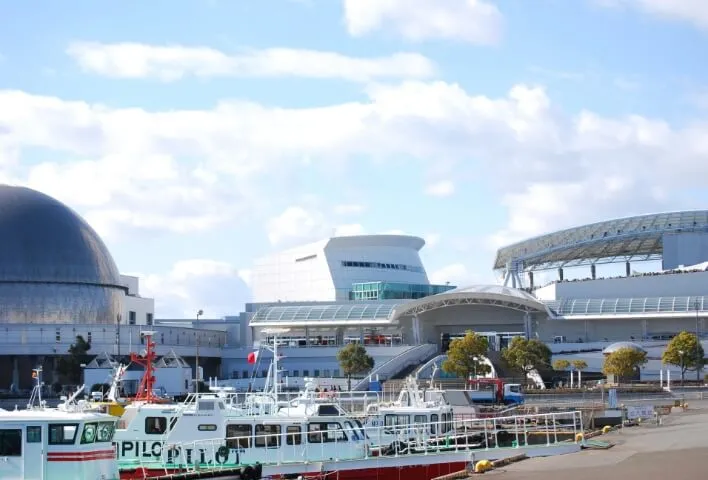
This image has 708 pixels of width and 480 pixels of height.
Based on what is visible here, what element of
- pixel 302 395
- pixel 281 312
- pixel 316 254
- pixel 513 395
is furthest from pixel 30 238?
pixel 302 395

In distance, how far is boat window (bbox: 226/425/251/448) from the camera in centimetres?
4062

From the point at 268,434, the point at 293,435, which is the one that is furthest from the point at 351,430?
the point at 268,434

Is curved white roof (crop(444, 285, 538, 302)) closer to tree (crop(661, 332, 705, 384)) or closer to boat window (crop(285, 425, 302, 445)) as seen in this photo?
tree (crop(661, 332, 705, 384))

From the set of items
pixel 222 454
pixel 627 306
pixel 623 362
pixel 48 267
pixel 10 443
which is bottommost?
pixel 222 454

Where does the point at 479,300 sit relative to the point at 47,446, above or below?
above

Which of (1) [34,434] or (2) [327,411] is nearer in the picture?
(1) [34,434]

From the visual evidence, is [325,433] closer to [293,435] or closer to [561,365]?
[293,435]

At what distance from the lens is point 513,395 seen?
7756cm

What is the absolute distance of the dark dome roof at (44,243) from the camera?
362ft

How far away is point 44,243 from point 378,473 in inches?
3051

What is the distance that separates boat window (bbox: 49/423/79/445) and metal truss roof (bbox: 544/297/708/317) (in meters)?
86.8

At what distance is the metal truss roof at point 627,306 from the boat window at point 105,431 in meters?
85.2

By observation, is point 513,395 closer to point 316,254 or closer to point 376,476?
point 376,476

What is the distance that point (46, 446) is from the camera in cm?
3162
